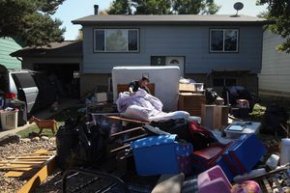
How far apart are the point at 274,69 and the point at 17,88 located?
2038 cm

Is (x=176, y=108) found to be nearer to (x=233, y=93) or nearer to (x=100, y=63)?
(x=233, y=93)

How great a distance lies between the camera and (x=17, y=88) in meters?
15.5

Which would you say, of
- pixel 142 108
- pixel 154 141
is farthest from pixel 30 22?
pixel 154 141

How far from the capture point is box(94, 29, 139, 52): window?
2392cm

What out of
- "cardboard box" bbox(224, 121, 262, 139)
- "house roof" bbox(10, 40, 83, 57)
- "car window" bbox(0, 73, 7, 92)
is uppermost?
"house roof" bbox(10, 40, 83, 57)

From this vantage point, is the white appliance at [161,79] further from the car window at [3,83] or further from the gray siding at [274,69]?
the gray siding at [274,69]

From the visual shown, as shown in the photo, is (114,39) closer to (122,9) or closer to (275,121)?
(275,121)

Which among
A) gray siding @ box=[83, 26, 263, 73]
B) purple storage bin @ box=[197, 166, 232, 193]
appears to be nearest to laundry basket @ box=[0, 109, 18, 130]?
purple storage bin @ box=[197, 166, 232, 193]

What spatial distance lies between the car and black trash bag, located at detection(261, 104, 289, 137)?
7554mm

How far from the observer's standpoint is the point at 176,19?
24.4m

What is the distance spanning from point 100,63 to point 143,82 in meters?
12.8

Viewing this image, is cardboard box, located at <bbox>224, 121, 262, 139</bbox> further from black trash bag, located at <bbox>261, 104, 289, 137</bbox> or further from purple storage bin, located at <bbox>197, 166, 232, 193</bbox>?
purple storage bin, located at <bbox>197, 166, 232, 193</bbox>

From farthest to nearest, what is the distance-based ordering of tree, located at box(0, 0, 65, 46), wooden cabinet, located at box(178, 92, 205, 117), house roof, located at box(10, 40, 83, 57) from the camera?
house roof, located at box(10, 40, 83, 57), tree, located at box(0, 0, 65, 46), wooden cabinet, located at box(178, 92, 205, 117)

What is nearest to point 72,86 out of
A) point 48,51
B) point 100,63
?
point 48,51
